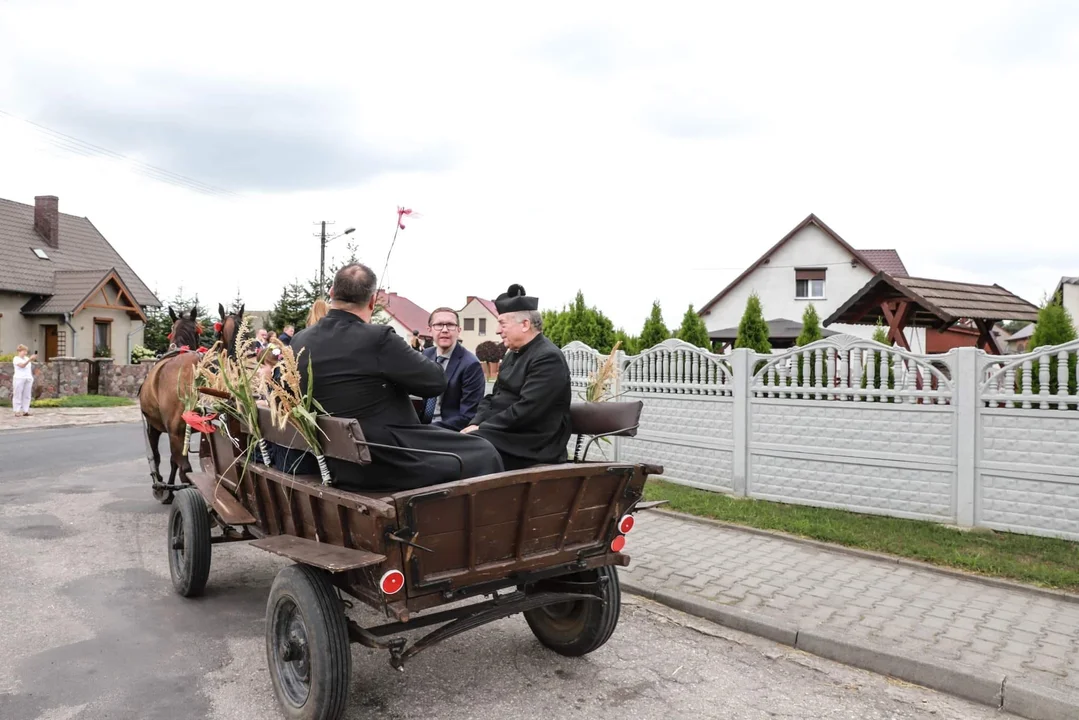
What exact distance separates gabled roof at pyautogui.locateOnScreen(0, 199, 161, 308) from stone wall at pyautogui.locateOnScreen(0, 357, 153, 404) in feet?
21.4

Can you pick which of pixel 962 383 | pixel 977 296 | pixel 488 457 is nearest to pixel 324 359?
pixel 488 457

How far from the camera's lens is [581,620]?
4152mm

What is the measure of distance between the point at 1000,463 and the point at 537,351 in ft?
14.0

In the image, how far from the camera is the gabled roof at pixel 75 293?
29875 millimetres

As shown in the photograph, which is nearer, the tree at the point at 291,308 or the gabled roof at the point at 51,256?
the gabled roof at the point at 51,256

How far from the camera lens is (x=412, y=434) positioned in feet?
12.3

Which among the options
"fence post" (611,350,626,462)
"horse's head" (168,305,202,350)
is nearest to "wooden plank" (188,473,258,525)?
"horse's head" (168,305,202,350)

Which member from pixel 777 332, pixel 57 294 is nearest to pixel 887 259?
pixel 777 332

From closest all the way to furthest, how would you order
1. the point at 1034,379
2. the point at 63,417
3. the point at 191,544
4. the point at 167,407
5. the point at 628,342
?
the point at 191,544 → the point at 1034,379 → the point at 167,407 → the point at 628,342 → the point at 63,417

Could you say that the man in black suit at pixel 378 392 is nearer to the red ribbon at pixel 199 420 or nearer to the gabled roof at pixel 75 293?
the red ribbon at pixel 199 420

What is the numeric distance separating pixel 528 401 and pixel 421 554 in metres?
1.20

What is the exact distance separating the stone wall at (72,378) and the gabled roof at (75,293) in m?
5.24

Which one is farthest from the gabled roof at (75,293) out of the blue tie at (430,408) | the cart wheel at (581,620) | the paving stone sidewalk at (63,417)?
the cart wheel at (581,620)

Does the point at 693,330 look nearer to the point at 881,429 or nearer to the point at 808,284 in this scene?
the point at 881,429
